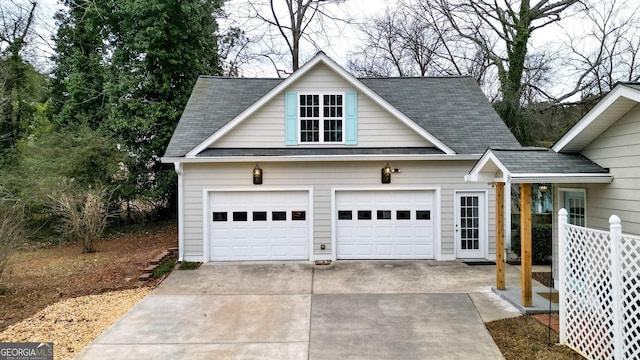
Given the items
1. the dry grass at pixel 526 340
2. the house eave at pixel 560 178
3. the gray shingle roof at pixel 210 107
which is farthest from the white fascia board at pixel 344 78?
the dry grass at pixel 526 340

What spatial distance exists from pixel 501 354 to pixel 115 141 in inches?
548

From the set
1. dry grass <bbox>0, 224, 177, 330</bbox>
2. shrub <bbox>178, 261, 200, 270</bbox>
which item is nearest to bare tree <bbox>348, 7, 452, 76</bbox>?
dry grass <bbox>0, 224, 177, 330</bbox>

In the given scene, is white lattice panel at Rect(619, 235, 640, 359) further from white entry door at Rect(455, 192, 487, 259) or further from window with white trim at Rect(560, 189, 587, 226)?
white entry door at Rect(455, 192, 487, 259)

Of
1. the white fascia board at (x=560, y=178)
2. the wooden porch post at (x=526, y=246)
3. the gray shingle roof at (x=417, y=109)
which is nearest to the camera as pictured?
the white fascia board at (x=560, y=178)

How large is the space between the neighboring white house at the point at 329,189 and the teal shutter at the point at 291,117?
26 millimetres

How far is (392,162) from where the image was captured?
396 inches

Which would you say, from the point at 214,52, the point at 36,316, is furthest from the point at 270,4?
the point at 36,316

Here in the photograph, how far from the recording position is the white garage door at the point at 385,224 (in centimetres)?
1013

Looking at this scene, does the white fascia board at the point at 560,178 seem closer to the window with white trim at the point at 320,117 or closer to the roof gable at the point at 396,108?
the roof gable at the point at 396,108

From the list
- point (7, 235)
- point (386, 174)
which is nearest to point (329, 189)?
point (386, 174)

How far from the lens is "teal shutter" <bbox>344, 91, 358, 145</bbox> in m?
10.2

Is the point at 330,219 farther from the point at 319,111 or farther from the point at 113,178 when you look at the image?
the point at 113,178

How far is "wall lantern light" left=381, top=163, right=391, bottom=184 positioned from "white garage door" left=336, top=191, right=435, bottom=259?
334mm

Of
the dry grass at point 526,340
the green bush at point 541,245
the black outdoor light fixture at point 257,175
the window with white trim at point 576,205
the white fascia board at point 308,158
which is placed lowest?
the dry grass at point 526,340
